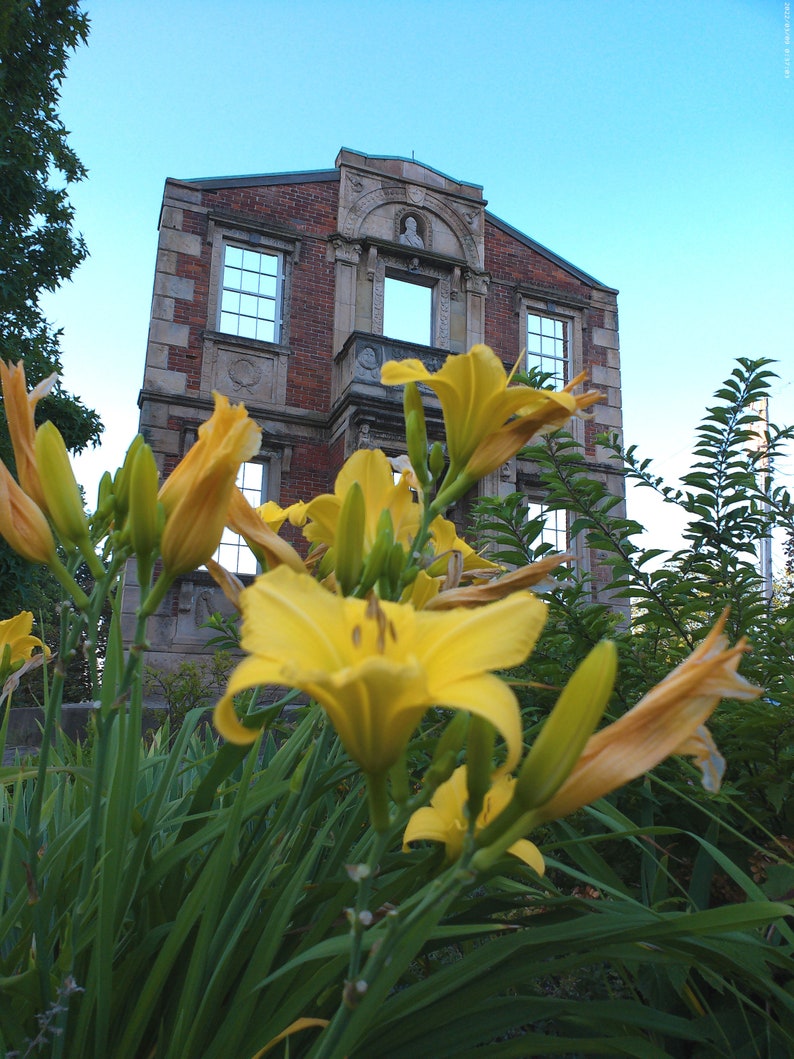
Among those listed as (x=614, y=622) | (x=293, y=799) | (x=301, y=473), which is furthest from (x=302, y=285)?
(x=293, y=799)

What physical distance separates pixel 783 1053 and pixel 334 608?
0.81 m

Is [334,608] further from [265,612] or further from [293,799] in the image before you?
[293,799]

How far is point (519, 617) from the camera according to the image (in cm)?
39

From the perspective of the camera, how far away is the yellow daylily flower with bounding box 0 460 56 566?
62 cm

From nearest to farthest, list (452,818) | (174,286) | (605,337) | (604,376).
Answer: (452,818)
(174,286)
(604,376)
(605,337)

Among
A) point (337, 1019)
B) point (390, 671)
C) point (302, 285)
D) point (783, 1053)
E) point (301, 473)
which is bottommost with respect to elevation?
point (783, 1053)

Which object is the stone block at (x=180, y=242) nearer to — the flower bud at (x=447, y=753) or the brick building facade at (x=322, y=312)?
the brick building facade at (x=322, y=312)

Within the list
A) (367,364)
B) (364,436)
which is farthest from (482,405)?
(367,364)

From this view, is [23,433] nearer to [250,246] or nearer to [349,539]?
[349,539]

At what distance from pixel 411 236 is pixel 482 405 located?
33.3ft

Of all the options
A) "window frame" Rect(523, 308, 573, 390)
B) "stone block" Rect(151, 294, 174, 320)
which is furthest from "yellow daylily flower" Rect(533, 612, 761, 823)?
"window frame" Rect(523, 308, 573, 390)

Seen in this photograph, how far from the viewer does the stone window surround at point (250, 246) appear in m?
9.05

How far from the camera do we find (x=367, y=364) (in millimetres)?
8641

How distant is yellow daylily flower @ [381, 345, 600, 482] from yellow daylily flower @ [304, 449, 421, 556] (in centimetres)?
7
